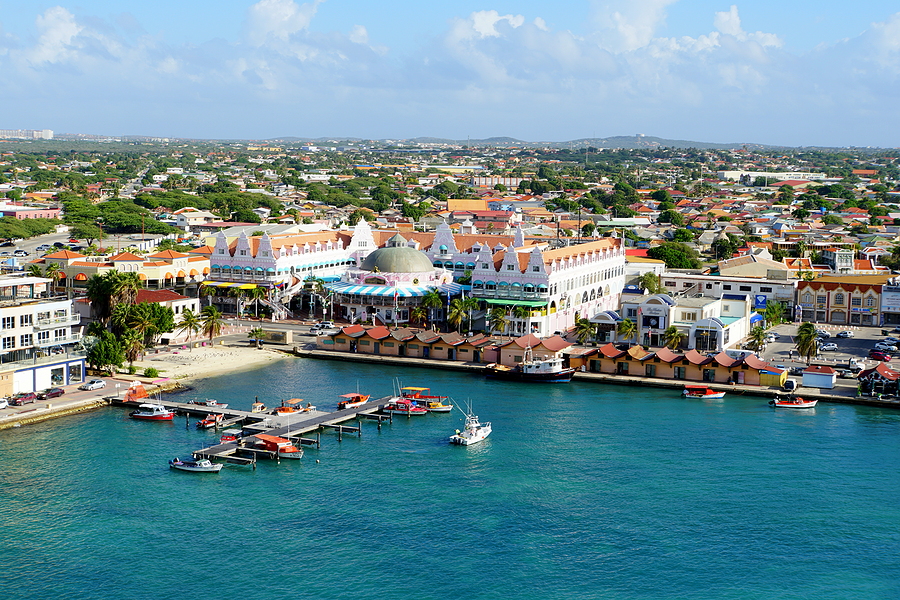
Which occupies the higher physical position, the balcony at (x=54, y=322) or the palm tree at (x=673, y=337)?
the balcony at (x=54, y=322)

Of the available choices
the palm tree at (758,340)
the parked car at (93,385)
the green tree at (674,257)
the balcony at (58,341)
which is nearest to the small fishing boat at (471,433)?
the parked car at (93,385)

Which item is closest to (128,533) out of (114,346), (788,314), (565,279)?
(114,346)

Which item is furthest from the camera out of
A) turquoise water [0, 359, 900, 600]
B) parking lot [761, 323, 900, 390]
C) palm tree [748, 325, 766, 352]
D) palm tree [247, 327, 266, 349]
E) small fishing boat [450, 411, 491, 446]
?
palm tree [247, 327, 266, 349]

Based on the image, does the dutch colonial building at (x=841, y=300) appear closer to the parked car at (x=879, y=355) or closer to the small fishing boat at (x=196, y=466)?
the parked car at (x=879, y=355)

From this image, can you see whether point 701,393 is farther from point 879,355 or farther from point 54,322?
point 54,322

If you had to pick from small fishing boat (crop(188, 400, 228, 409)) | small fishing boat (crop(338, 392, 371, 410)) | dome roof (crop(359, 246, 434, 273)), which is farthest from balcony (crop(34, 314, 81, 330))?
dome roof (crop(359, 246, 434, 273))

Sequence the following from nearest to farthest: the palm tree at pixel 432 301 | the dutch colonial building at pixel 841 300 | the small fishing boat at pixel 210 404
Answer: the small fishing boat at pixel 210 404 → the palm tree at pixel 432 301 → the dutch colonial building at pixel 841 300

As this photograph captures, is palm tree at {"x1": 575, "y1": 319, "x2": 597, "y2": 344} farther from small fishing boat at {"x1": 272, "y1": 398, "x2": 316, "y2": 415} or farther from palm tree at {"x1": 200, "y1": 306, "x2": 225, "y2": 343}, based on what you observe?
palm tree at {"x1": 200, "y1": 306, "x2": 225, "y2": 343}
